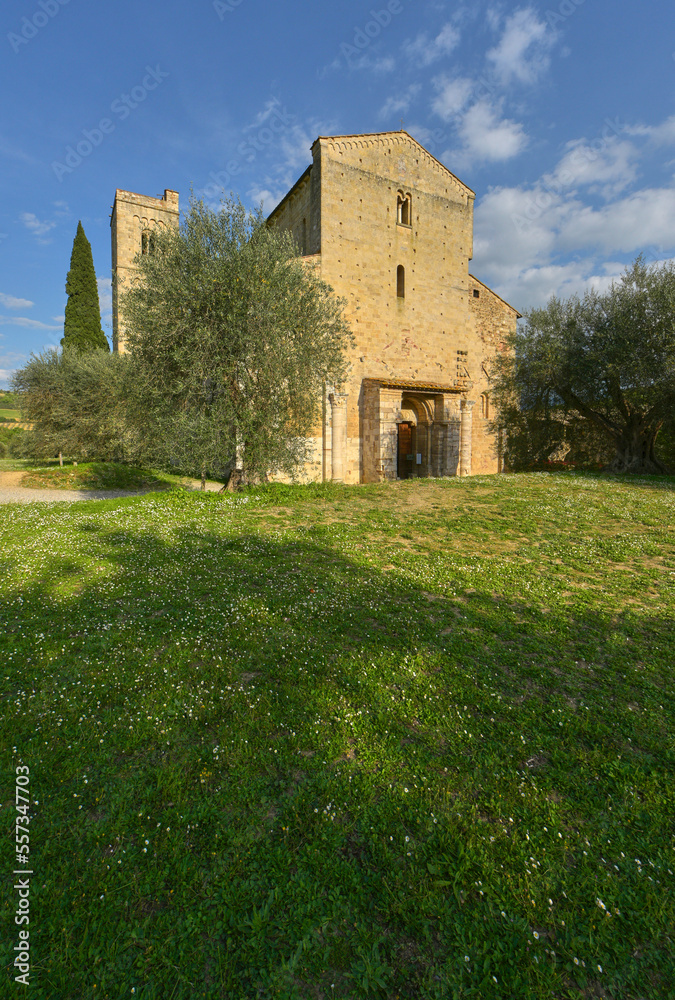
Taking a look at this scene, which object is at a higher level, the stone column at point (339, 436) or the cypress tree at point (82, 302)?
the cypress tree at point (82, 302)

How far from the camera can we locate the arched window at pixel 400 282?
22.0 metres

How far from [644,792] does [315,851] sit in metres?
2.45

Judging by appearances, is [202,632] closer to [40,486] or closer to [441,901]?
[441,901]

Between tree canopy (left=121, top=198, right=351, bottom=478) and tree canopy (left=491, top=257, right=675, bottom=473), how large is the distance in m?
15.0

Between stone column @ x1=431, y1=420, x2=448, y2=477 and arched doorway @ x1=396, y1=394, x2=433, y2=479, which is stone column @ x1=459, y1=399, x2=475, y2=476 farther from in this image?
arched doorway @ x1=396, y1=394, x2=433, y2=479

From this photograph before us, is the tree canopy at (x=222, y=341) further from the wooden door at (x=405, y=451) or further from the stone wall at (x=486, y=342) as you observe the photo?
the stone wall at (x=486, y=342)

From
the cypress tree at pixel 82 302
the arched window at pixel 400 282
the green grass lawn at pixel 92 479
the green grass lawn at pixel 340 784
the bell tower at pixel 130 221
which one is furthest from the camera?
the bell tower at pixel 130 221

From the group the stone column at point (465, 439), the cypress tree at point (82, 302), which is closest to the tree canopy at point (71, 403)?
the cypress tree at point (82, 302)

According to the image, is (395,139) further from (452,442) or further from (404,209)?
(452,442)

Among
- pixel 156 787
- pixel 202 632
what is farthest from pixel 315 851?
pixel 202 632

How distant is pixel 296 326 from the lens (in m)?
14.7

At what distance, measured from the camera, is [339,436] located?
20.1m

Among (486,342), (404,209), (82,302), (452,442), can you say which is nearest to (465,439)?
(452,442)

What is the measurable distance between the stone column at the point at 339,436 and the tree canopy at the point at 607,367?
11.2 m
